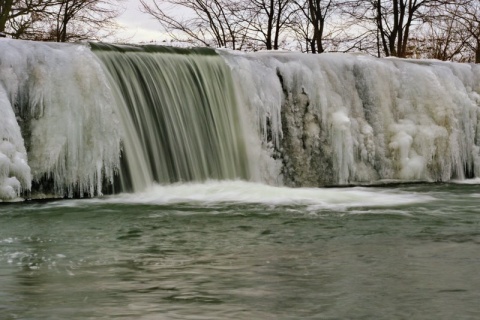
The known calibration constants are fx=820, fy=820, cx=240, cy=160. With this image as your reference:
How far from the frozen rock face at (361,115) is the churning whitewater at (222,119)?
0.02 meters

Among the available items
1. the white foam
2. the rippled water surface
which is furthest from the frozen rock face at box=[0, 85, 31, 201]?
the white foam

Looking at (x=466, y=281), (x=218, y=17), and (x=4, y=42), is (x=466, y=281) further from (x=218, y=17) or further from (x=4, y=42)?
(x=218, y=17)

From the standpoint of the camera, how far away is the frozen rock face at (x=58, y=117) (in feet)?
26.0

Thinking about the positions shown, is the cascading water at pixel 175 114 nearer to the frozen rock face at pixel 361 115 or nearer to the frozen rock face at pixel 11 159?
the frozen rock face at pixel 361 115

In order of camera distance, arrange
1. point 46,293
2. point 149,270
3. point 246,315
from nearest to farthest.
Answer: point 246,315
point 46,293
point 149,270

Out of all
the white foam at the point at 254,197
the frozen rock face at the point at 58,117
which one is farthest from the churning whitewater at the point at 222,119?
the white foam at the point at 254,197

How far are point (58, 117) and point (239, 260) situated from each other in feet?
14.5

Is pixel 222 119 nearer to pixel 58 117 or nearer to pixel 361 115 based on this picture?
pixel 58 117

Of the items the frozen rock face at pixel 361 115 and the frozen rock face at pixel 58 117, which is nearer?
the frozen rock face at pixel 58 117

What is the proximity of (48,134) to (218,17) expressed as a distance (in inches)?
500

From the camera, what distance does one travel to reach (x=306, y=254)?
4.41 meters

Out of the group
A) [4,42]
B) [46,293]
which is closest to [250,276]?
[46,293]

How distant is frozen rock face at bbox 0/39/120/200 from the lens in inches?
312

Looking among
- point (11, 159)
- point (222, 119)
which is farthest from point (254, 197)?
point (11, 159)
